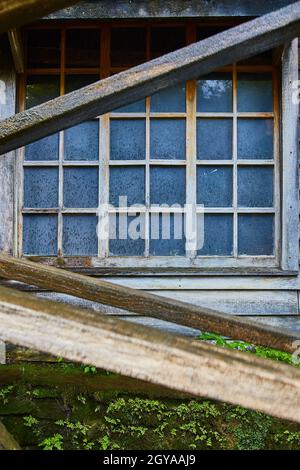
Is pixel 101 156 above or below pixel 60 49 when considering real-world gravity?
below

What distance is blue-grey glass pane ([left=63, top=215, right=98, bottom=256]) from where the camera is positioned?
3.46 meters

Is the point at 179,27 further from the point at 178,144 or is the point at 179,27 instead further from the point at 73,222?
the point at 73,222

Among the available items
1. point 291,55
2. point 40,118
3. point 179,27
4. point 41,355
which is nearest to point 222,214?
point 291,55

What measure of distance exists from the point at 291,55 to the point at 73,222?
187cm

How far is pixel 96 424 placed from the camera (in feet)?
9.73

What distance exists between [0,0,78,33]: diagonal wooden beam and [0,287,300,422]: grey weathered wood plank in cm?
64

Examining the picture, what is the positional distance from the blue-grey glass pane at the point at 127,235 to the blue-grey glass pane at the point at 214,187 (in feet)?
1.53

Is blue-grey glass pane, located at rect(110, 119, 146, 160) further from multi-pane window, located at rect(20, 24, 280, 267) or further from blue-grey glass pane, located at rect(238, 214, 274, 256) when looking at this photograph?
blue-grey glass pane, located at rect(238, 214, 274, 256)

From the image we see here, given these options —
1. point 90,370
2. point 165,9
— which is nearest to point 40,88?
point 165,9

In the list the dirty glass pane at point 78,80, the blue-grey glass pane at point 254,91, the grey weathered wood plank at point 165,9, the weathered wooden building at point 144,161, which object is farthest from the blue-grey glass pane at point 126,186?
the grey weathered wood plank at point 165,9

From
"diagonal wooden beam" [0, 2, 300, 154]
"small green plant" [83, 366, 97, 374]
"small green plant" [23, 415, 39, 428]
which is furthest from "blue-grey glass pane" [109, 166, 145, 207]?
"diagonal wooden beam" [0, 2, 300, 154]

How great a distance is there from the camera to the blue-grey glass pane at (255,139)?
11.3ft

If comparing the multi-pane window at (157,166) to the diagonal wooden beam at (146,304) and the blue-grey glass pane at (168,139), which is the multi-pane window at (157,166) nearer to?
the blue-grey glass pane at (168,139)

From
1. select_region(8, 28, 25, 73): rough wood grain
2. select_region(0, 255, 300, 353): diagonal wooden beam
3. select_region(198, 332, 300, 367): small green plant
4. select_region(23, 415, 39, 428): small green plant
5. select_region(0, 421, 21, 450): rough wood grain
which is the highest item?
select_region(8, 28, 25, 73): rough wood grain
